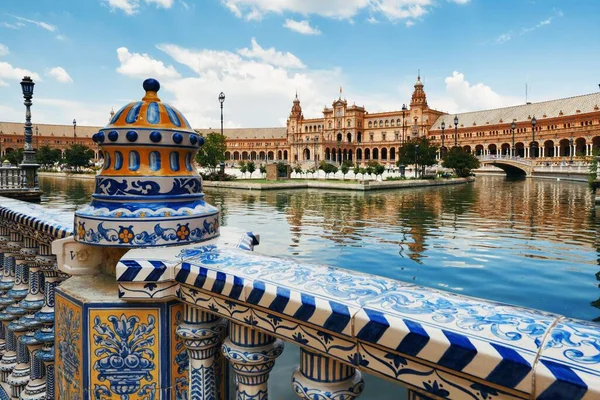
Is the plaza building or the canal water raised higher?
the plaza building

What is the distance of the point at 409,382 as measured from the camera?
1121 mm

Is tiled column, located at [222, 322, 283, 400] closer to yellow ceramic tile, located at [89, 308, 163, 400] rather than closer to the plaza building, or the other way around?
yellow ceramic tile, located at [89, 308, 163, 400]

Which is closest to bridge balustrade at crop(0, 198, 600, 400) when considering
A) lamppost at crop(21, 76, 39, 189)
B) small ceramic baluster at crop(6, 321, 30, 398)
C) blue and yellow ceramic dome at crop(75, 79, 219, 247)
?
blue and yellow ceramic dome at crop(75, 79, 219, 247)

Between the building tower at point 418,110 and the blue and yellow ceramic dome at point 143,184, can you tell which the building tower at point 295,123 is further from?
the blue and yellow ceramic dome at point 143,184

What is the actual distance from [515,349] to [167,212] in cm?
148

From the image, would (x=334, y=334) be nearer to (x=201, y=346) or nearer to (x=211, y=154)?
(x=201, y=346)

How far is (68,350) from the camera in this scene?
186cm

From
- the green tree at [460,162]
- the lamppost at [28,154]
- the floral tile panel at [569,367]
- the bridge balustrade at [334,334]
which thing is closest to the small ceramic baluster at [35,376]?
the bridge balustrade at [334,334]

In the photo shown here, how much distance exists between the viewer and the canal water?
6191mm

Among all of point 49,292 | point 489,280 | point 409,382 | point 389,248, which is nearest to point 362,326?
point 409,382

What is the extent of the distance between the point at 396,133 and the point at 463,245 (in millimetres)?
89392

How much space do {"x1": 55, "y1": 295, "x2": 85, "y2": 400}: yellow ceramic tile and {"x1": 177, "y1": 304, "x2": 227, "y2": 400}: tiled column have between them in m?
0.43

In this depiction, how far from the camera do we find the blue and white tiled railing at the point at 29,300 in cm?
263

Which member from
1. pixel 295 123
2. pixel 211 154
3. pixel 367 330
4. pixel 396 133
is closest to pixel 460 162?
pixel 211 154
